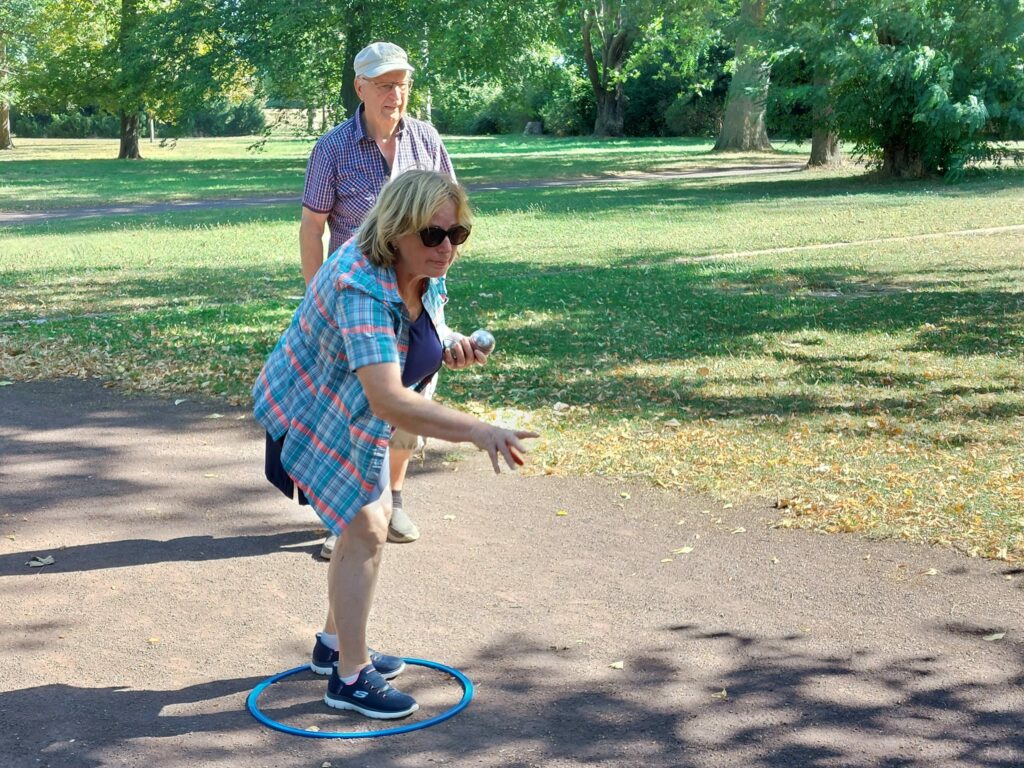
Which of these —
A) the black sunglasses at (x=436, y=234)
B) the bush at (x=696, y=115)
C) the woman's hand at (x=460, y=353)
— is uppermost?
the bush at (x=696, y=115)

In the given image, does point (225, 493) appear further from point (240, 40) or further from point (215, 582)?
point (240, 40)

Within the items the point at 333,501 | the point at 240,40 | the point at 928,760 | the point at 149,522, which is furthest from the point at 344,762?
the point at 240,40

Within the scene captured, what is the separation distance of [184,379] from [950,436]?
5.09 metres

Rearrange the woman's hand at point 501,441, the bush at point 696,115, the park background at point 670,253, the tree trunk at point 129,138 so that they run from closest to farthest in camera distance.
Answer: the woman's hand at point 501,441
the park background at point 670,253
the tree trunk at point 129,138
the bush at point 696,115

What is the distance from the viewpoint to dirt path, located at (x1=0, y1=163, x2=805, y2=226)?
2281cm

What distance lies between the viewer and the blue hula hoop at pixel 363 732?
12.1 ft

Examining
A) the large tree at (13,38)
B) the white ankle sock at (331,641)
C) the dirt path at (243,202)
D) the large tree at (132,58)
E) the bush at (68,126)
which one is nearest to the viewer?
the white ankle sock at (331,641)

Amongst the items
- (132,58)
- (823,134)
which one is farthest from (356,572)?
(132,58)

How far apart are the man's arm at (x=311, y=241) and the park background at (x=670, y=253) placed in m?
1.84

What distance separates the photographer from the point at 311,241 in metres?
5.48

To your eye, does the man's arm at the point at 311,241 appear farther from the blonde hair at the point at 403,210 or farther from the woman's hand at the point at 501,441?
the woman's hand at the point at 501,441

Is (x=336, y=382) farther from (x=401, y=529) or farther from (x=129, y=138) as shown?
(x=129, y=138)

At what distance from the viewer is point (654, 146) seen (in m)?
49.6

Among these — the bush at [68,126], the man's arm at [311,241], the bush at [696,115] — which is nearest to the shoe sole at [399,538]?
the man's arm at [311,241]
